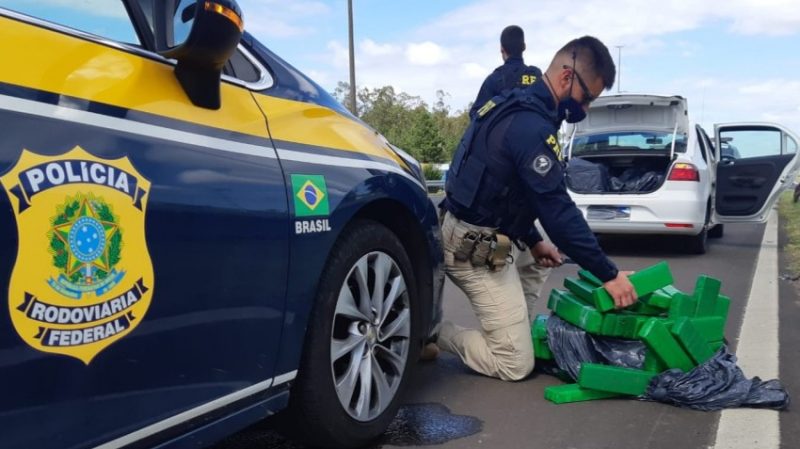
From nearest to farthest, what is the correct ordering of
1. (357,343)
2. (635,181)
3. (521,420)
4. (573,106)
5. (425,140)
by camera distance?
(357,343)
(521,420)
(573,106)
(635,181)
(425,140)

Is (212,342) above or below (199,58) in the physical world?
below

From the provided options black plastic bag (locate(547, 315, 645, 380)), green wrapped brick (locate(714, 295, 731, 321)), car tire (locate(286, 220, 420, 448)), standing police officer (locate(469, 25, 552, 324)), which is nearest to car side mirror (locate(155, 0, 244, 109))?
car tire (locate(286, 220, 420, 448))

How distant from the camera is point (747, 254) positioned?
28.3 feet

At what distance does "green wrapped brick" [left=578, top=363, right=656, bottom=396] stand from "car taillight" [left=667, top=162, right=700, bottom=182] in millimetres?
4903

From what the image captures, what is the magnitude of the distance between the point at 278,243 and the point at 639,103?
7.25 m

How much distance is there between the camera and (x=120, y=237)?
5.84 ft

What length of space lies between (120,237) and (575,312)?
2.27m

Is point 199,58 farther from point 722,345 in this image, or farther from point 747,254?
point 747,254

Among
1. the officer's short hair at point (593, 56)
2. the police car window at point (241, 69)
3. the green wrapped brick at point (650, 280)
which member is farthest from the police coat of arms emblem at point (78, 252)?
the officer's short hair at point (593, 56)

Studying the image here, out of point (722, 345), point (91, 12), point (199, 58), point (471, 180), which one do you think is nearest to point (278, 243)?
point (199, 58)

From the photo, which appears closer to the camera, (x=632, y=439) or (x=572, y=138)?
(x=632, y=439)

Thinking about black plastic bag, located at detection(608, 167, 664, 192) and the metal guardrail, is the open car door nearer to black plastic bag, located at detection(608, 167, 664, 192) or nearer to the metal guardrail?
black plastic bag, located at detection(608, 167, 664, 192)

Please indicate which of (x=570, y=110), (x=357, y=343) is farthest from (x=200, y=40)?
(x=570, y=110)

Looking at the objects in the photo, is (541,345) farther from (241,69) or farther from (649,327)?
(241,69)
